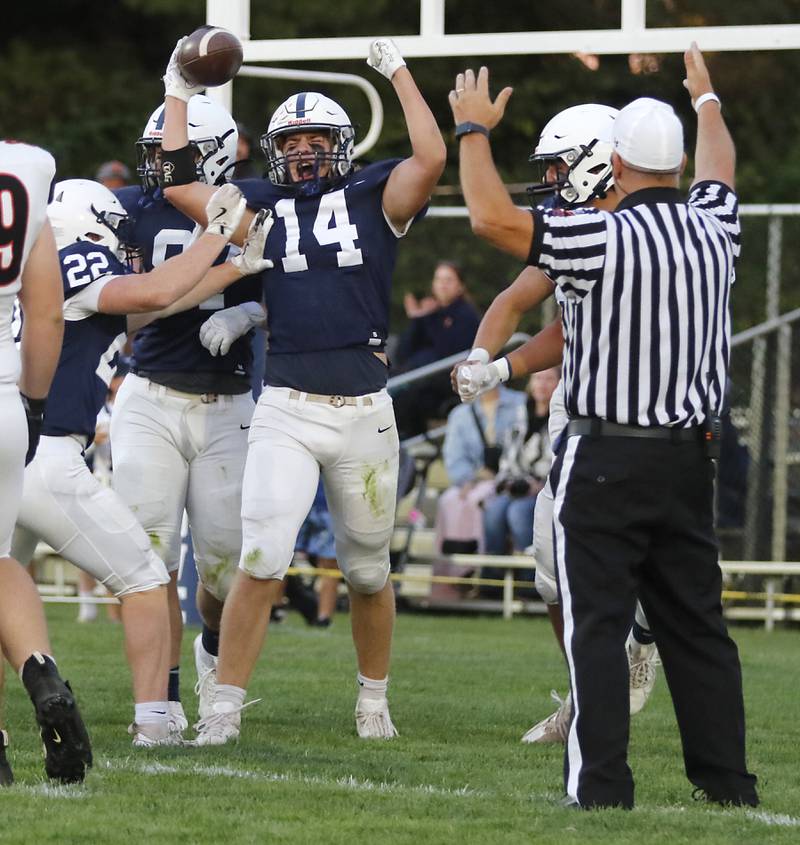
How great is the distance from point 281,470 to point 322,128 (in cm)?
114

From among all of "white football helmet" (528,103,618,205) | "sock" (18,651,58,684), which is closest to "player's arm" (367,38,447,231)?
"white football helmet" (528,103,618,205)

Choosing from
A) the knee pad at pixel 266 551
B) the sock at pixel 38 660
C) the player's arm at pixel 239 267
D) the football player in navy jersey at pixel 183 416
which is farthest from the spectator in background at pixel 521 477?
the sock at pixel 38 660

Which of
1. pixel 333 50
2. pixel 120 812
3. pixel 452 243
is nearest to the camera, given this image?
pixel 120 812

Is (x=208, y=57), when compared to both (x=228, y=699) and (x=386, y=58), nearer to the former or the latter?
(x=386, y=58)

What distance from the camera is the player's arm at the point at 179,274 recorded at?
5.46m

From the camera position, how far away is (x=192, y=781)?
5125mm

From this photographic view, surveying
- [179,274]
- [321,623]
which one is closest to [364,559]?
→ [179,274]

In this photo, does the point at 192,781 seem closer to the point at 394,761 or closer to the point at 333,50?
the point at 394,761

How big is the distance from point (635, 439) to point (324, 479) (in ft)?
5.68

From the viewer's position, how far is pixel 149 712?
19.1ft

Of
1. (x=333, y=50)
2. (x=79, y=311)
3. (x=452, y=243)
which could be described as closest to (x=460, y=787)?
(x=79, y=311)

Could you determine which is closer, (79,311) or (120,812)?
(120,812)

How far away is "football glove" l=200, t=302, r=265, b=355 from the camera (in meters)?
6.26

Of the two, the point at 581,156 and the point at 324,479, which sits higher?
the point at 581,156
